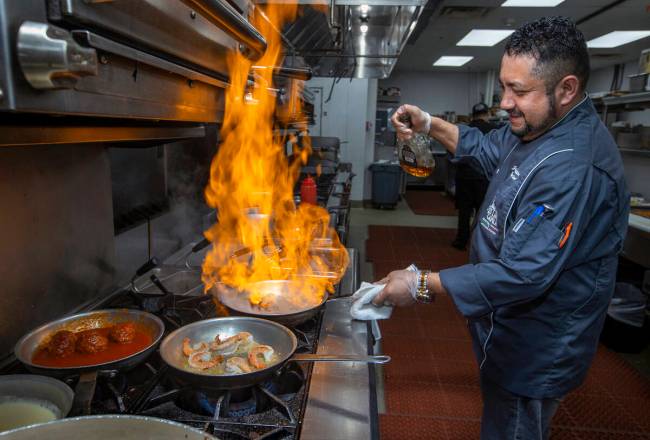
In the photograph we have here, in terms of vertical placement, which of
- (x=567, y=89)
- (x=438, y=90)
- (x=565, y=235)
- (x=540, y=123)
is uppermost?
(x=438, y=90)

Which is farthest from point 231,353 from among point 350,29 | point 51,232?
point 350,29

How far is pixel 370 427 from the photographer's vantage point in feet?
3.55

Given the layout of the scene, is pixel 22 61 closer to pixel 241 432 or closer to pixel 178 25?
pixel 178 25

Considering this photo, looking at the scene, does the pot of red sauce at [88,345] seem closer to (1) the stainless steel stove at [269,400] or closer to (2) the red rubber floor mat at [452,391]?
(1) the stainless steel stove at [269,400]

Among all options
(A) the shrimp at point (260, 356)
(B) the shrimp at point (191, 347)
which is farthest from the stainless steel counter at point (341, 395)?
(B) the shrimp at point (191, 347)

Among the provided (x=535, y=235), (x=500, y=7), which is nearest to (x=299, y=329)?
(x=535, y=235)

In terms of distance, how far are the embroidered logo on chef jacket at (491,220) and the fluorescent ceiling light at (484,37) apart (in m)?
7.50

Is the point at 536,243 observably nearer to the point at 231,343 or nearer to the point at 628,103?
the point at 231,343

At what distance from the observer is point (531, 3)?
6.34 meters

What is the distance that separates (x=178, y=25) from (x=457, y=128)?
147 cm

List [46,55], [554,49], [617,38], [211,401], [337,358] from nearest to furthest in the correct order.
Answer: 1. [46,55]
2. [211,401]
3. [337,358]
4. [554,49]
5. [617,38]

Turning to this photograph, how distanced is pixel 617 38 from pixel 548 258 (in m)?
9.31

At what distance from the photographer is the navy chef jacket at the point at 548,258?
1.33 m

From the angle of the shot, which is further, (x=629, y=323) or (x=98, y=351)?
(x=629, y=323)
